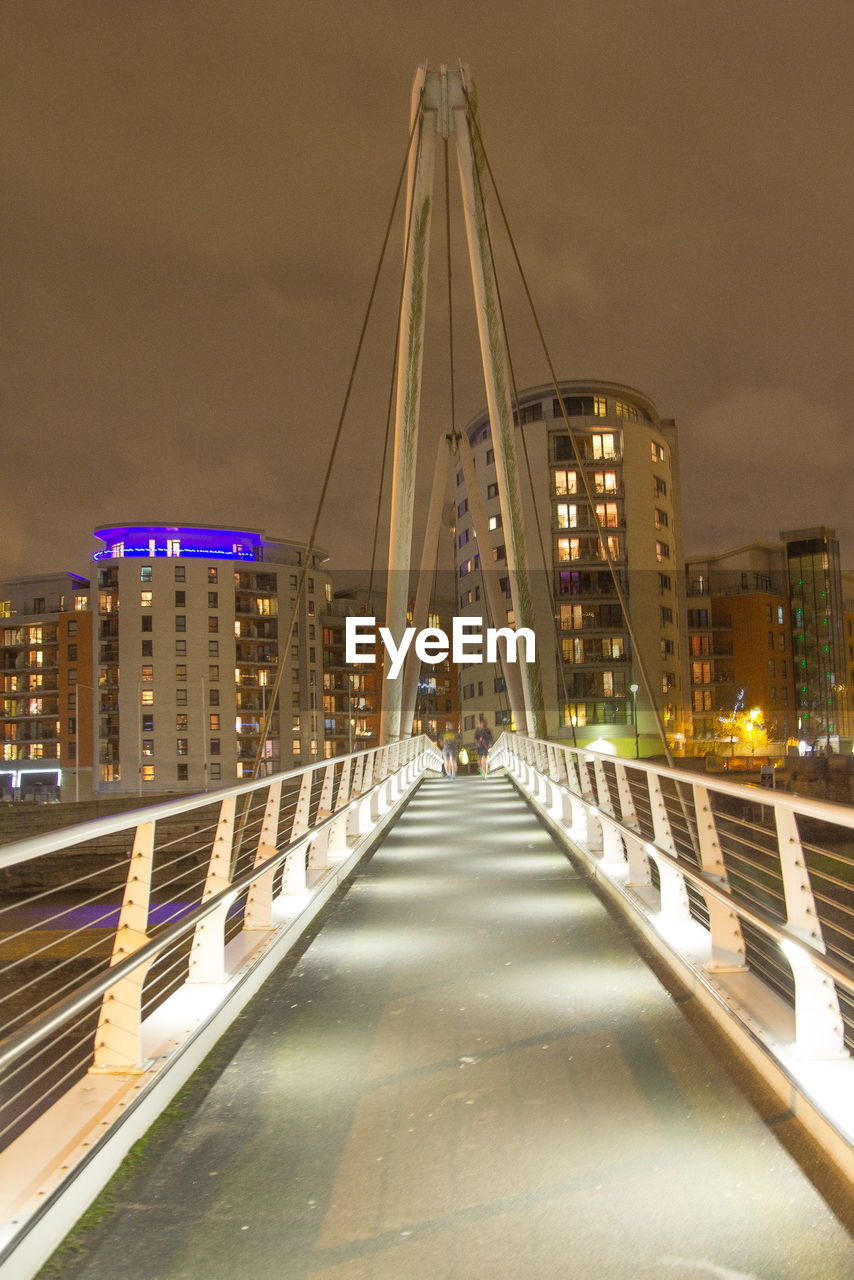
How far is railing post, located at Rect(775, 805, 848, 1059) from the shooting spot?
4.72 metres

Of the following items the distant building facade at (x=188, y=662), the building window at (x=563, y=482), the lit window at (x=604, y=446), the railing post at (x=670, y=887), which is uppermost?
the lit window at (x=604, y=446)

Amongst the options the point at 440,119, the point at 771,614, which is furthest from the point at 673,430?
the point at 440,119

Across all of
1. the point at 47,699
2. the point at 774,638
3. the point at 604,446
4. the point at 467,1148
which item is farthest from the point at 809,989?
the point at 47,699

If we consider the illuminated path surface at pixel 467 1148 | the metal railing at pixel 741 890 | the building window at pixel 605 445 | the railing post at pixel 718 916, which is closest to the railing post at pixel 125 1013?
the illuminated path surface at pixel 467 1148

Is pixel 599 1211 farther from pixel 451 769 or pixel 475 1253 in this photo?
pixel 451 769

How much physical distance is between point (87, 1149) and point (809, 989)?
9.16ft

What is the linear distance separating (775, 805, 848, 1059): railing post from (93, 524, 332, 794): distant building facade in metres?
87.6

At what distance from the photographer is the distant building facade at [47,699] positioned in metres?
104

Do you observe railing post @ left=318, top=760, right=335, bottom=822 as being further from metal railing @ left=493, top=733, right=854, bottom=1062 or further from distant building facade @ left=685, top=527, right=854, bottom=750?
distant building facade @ left=685, top=527, right=854, bottom=750

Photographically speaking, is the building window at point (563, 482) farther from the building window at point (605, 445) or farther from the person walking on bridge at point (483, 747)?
the person walking on bridge at point (483, 747)

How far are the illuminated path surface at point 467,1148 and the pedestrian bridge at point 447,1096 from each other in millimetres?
14

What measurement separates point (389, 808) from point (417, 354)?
11.2 m

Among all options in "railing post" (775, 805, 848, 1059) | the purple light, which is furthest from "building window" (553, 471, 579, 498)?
"railing post" (775, 805, 848, 1059)

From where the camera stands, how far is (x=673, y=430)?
96312mm
